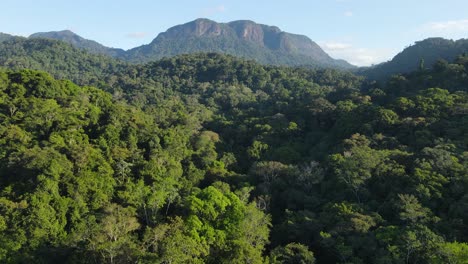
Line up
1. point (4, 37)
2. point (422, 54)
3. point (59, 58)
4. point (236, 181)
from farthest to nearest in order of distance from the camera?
point (4, 37), point (59, 58), point (422, 54), point (236, 181)

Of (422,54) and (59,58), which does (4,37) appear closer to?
(59,58)

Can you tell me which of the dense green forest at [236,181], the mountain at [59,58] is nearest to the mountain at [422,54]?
the dense green forest at [236,181]

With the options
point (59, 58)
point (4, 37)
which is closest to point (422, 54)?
point (59, 58)

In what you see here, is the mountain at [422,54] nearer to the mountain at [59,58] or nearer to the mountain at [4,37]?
the mountain at [59,58]

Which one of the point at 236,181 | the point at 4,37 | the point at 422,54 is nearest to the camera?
the point at 236,181

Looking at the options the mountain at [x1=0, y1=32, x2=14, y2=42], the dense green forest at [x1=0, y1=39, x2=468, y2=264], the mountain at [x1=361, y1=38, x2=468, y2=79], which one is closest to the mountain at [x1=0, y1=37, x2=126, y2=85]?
the dense green forest at [x1=0, y1=39, x2=468, y2=264]

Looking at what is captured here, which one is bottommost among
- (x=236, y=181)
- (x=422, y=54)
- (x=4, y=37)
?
(x=236, y=181)

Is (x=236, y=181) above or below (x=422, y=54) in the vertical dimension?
below
